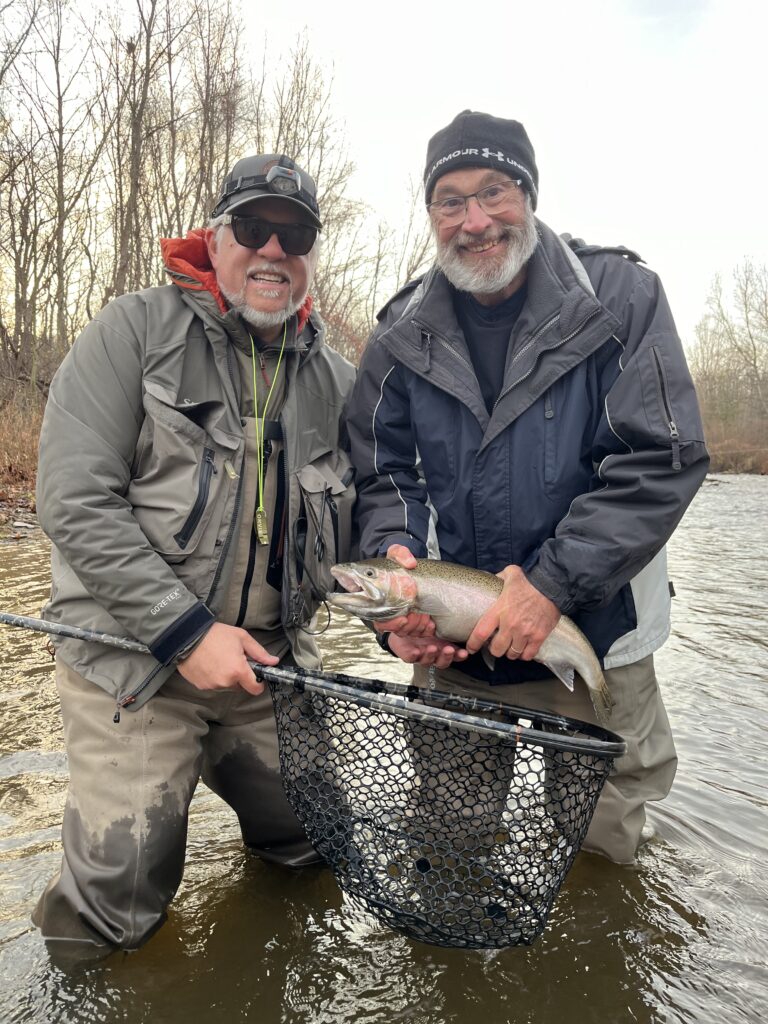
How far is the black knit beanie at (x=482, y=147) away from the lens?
3.05 metres

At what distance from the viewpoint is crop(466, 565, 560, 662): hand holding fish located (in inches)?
105

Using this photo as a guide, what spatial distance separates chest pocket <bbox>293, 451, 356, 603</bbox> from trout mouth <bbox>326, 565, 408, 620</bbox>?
23 cm

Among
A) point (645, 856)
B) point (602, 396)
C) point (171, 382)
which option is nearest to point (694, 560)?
point (645, 856)

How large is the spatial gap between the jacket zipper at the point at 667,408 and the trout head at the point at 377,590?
981mm

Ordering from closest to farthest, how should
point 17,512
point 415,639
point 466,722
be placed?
point 466,722
point 415,639
point 17,512

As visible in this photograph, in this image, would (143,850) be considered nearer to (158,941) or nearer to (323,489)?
(158,941)

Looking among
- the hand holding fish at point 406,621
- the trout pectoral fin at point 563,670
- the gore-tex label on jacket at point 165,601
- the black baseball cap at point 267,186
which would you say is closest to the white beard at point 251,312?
the black baseball cap at point 267,186

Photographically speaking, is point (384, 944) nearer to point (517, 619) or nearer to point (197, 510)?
point (517, 619)

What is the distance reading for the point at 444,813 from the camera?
2596 mm

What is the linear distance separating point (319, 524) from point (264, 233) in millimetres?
1174

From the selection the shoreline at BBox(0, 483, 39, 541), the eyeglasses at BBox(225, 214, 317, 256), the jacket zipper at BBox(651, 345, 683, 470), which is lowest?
the shoreline at BBox(0, 483, 39, 541)

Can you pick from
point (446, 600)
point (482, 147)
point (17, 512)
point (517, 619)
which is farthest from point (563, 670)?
point (17, 512)

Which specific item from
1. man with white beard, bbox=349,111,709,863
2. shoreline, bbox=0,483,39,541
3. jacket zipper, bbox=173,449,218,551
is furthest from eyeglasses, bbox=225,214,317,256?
shoreline, bbox=0,483,39,541

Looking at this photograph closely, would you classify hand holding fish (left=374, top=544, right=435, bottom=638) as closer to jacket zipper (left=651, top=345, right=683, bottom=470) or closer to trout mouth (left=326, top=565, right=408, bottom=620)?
trout mouth (left=326, top=565, right=408, bottom=620)
